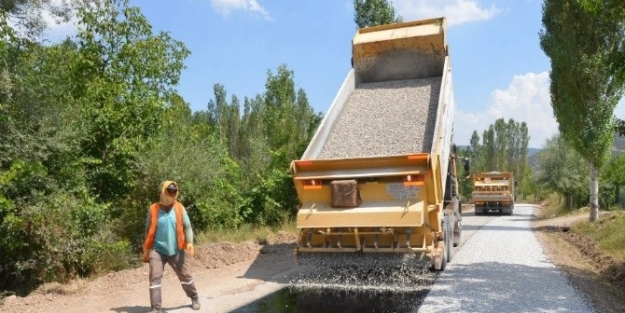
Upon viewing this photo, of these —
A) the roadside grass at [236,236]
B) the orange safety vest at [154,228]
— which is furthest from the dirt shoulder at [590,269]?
the roadside grass at [236,236]

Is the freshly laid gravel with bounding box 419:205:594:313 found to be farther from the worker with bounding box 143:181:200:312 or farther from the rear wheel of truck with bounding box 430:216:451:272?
the worker with bounding box 143:181:200:312

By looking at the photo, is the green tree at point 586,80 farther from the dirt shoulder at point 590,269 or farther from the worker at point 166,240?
the worker at point 166,240

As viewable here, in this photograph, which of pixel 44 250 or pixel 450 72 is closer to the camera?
pixel 44 250

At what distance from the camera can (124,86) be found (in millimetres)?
11688

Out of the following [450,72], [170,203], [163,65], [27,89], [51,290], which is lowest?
[51,290]

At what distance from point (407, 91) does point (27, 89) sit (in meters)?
6.82

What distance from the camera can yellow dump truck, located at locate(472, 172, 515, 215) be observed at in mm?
28469

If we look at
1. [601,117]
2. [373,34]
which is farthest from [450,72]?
[601,117]

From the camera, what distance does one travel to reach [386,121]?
9188 mm

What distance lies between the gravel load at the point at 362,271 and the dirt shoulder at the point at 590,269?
7.41ft

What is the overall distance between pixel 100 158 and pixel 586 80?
16.0m

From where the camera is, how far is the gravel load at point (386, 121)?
8461 millimetres

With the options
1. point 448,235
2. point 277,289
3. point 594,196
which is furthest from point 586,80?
point 277,289

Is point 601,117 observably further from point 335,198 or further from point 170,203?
point 170,203
